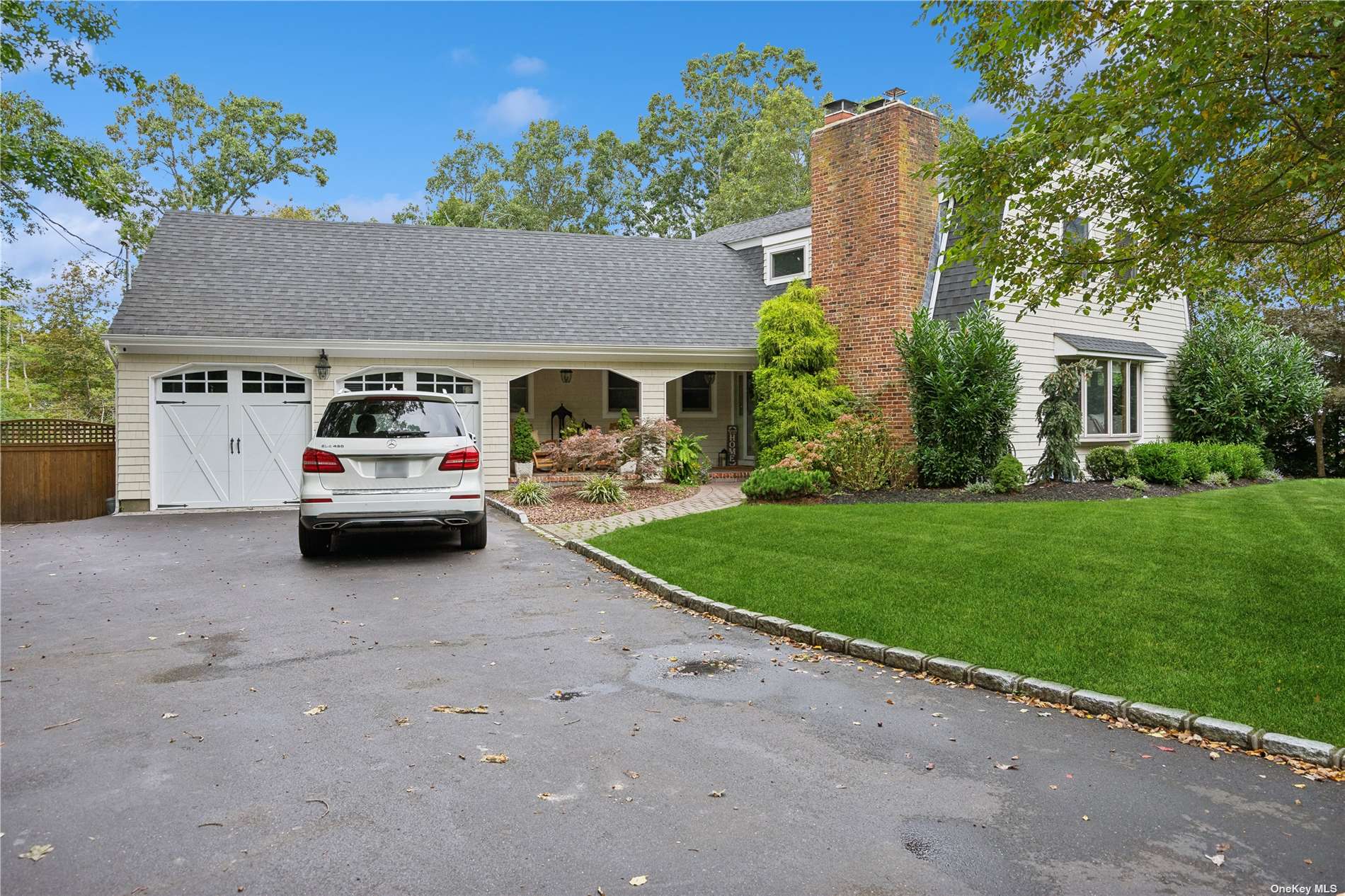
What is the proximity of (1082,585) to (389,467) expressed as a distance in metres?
7.04

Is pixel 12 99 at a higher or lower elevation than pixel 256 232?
higher

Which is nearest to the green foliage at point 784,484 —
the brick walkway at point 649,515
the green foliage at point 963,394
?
the brick walkway at point 649,515

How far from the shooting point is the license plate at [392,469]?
30.4ft

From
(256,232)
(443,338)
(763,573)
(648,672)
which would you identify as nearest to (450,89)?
(256,232)

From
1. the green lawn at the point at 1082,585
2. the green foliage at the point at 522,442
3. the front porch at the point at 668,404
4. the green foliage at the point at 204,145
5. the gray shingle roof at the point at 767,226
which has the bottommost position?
the green lawn at the point at 1082,585

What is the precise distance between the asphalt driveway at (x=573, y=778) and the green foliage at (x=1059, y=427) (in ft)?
34.2

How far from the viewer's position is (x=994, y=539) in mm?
9102

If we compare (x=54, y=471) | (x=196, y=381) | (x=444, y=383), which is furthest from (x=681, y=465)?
(x=54, y=471)

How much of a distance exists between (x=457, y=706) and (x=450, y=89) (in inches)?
1232

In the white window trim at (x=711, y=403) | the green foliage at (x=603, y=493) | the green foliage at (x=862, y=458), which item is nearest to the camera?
the green foliage at (x=862, y=458)

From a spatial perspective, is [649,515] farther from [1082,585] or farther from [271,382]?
[271,382]

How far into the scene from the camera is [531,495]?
14523 millimetres

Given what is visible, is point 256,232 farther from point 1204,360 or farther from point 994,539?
point 1204,360

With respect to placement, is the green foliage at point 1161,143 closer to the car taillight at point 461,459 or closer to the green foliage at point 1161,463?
the car taillight at point 461,459
